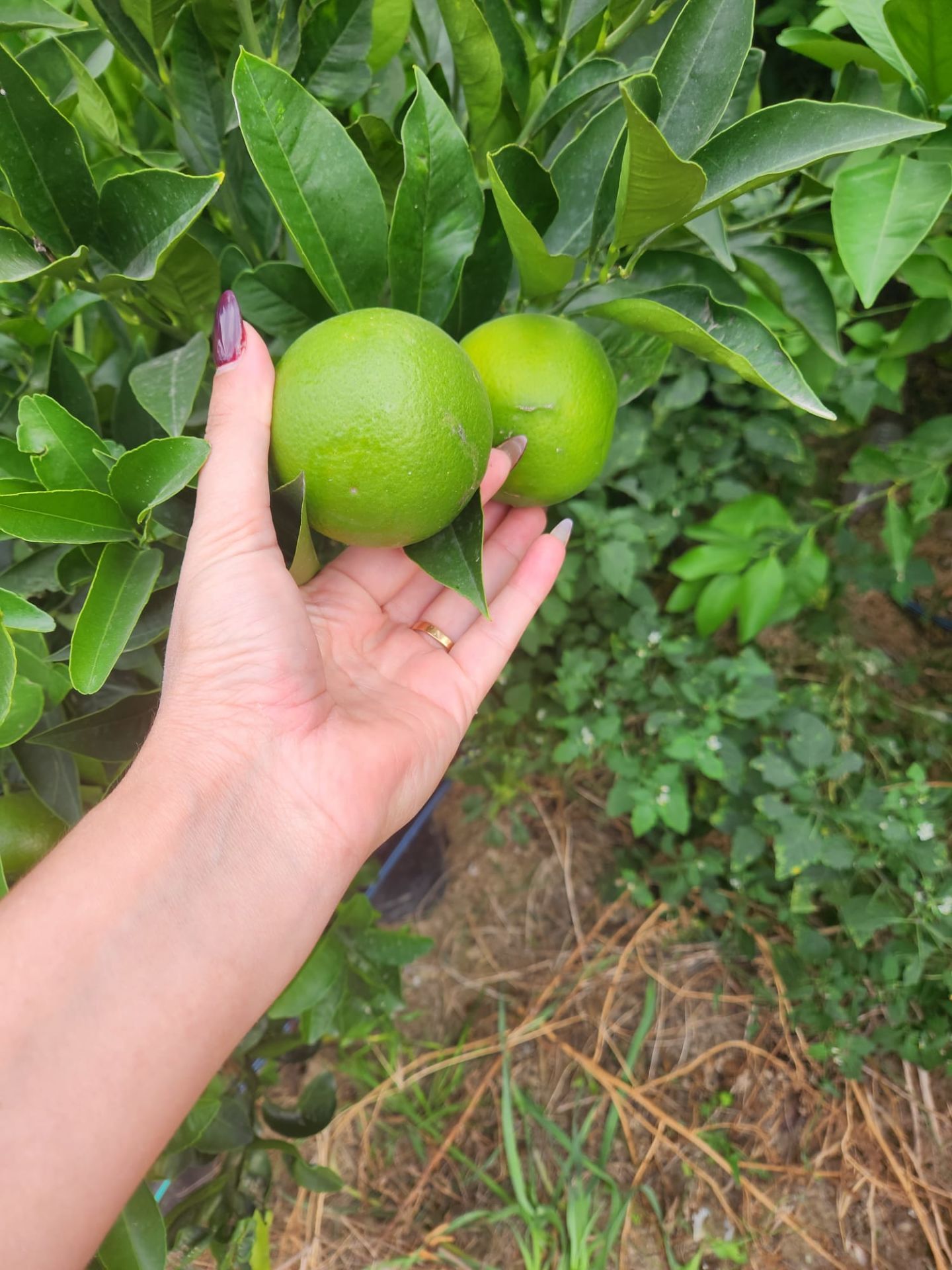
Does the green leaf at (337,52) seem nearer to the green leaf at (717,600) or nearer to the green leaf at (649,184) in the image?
the green leaf at (649,184)

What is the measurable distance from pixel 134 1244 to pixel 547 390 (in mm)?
767

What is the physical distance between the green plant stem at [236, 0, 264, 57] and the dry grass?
154 centimetres

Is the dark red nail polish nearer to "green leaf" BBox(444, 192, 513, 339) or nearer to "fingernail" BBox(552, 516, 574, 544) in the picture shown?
"green leaf" BBox(444, 192, 513, 339)

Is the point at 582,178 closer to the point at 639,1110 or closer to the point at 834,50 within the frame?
the point at 834,50

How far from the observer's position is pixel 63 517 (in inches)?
21.0

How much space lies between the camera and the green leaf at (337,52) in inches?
23.6

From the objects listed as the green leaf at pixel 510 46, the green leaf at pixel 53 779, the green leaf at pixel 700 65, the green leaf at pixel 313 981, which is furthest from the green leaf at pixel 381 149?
the green leaf at pixel 313 981

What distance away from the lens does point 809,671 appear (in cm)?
186

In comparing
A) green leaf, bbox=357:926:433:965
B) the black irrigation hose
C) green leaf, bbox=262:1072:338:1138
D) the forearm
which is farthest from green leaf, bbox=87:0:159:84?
the black irrigation hose

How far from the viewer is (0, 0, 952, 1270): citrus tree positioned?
533 mm

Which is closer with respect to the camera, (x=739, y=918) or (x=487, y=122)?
(x=487, y=122)

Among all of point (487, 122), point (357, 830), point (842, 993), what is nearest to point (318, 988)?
point (357, 830)

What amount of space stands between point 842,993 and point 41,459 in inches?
62.2

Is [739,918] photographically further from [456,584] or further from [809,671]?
[456,584]
